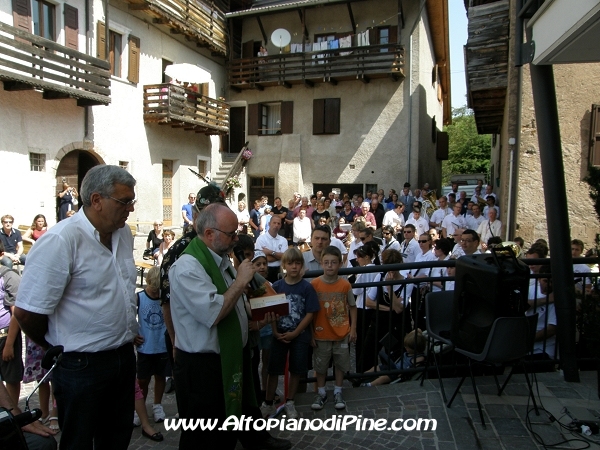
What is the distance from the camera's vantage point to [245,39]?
23.9 m

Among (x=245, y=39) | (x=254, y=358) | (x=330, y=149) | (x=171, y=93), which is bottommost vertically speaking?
(x=254, y=358)

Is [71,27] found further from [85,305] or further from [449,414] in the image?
[449,414]

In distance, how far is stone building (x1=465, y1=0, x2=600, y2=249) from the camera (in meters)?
9.16

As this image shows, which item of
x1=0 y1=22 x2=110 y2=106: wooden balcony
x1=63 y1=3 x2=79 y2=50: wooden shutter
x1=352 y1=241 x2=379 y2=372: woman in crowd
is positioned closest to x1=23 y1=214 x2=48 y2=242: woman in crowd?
x1=0 y1=22 x2=110 y2=106: wooden balcony

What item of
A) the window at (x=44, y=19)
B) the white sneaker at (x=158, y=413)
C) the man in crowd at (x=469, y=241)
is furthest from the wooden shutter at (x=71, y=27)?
the white sneaker at (x=158, y=413)

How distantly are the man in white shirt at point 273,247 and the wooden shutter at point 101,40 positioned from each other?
11421 millimetres


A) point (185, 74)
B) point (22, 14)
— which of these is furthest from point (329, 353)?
point (185, 74)

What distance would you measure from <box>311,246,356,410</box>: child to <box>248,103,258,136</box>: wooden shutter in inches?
771

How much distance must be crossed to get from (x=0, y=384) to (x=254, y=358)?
2.24 metres

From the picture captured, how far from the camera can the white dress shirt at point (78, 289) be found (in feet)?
8.30

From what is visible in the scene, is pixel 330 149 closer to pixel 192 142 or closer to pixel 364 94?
pixel 364 94

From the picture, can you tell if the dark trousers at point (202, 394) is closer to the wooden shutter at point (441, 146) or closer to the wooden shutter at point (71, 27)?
the wooden shutter at point (71, 27)

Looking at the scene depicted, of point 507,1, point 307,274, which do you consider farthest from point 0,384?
point 507,1

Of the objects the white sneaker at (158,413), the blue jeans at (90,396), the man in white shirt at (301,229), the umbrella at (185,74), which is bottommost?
the white sneaker at (158,413)
